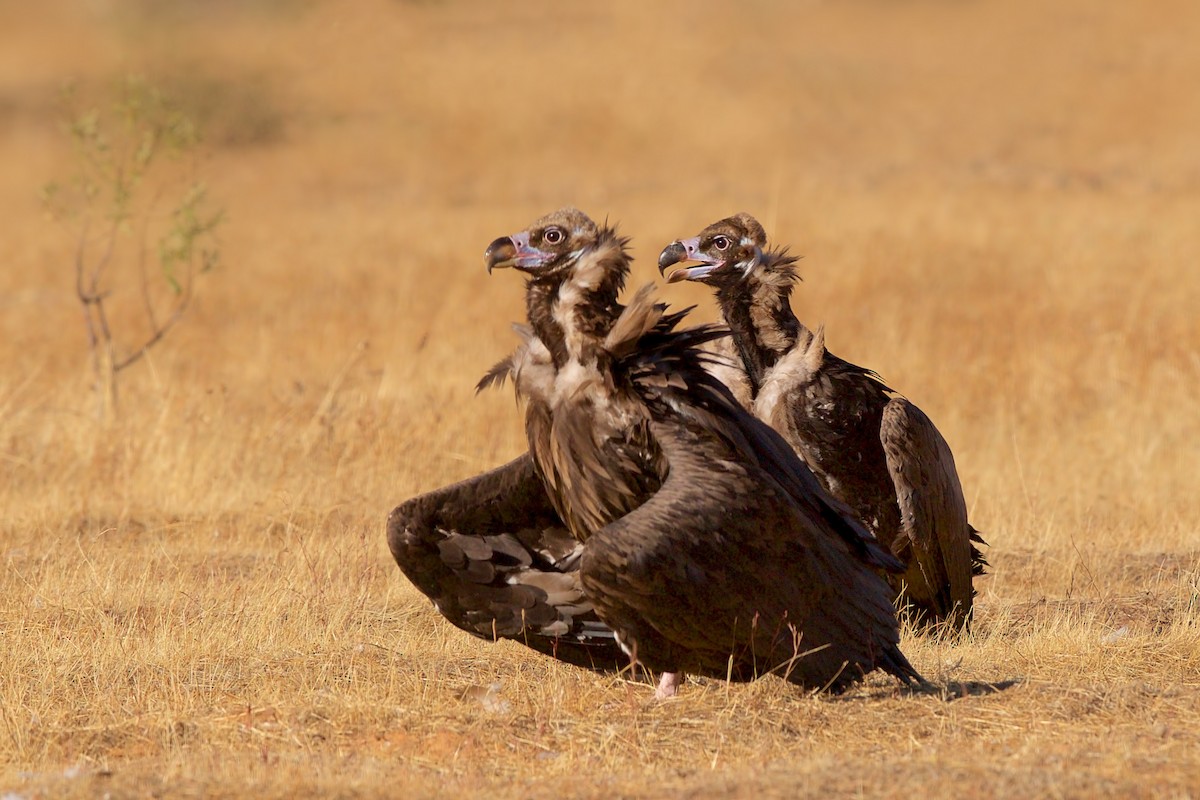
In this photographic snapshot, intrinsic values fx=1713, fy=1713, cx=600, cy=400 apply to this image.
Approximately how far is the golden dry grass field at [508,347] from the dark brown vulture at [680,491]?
27cm

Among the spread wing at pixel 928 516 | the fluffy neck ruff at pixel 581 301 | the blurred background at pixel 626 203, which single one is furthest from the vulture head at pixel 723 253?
the blurred background at pixel 626 203

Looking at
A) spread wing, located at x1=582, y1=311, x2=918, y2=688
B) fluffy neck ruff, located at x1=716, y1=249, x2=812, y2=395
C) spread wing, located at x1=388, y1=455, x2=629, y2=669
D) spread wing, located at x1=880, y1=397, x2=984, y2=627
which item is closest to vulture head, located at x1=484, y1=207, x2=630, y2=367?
spread wing, located at x1=582, y1=311, x2=918, y2=688

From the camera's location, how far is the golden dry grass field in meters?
5.81

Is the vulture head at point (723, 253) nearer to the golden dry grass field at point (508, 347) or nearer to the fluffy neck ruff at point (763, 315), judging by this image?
the fluffy neck ruff at point (763, 315)

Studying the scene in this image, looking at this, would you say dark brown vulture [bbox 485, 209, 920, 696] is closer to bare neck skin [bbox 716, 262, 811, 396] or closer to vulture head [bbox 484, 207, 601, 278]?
vulture head [bbox 484, 207, 601, 278]

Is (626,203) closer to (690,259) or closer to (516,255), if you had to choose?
(690,259)

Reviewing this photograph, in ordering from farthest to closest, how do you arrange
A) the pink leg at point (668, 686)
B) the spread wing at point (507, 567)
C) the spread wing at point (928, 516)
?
the spread wing at point (928, 516) < the spread wing at point (507, 567) < the pink leg at point (668, 686)

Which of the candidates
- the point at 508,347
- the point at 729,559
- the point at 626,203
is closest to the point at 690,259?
A: the point at 729,559

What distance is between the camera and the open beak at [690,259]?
7.82m

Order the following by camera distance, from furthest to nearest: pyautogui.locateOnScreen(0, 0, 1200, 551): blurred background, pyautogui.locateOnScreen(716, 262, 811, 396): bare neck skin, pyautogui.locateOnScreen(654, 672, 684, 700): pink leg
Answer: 1. pyautogui.locateOnScreen(0, 0, 1200, 551): blurred background
2. pyautogui.locateOnScreen(716, 262, 811, 396): bare neck skin
3. pyautogui.locateOnScreen(654, 672, 684, 700): pink leg

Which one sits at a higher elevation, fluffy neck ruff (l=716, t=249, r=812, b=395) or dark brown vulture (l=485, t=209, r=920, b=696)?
fluffy neck ruff (l=716, t=249, r=812, b=395)

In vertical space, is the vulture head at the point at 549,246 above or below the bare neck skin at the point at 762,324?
above

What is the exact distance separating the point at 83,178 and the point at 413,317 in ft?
14.2

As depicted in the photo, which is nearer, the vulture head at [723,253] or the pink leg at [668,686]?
the pink leg at [668,686]
